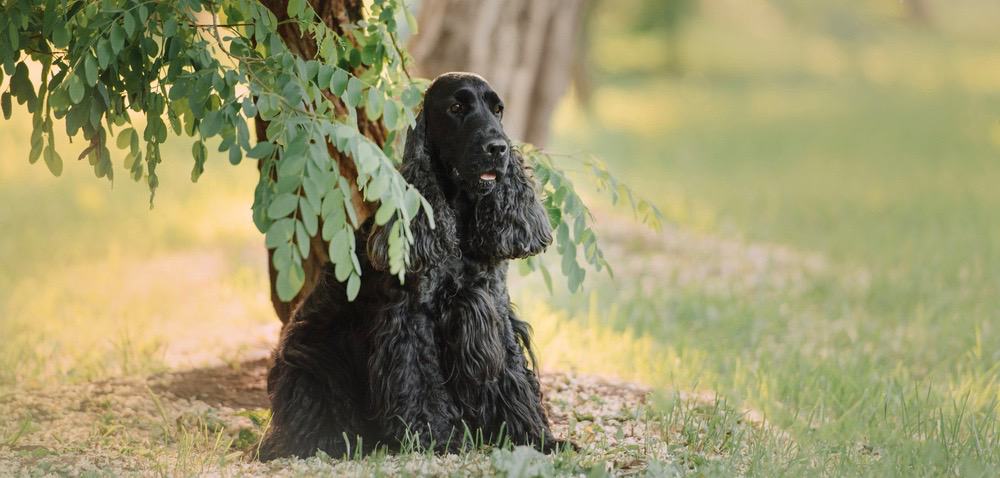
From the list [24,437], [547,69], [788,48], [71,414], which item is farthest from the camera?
[788,48]

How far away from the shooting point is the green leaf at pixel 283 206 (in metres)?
3.10

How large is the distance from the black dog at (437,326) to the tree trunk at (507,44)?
11.9 ft

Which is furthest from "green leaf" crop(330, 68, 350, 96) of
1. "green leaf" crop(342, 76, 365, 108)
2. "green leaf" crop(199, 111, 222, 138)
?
"green leaf" crop(199, 111, 222, 138)

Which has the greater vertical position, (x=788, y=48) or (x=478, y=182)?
(x=788, y=48)

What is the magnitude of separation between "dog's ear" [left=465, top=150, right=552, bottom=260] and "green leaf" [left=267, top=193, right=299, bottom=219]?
1.11 meters

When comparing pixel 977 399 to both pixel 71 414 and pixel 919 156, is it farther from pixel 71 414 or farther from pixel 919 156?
pixel 919 156

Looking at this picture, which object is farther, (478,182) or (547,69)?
(547,69)

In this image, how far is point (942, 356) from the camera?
6.81 metres

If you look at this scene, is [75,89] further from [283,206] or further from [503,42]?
[503,42]

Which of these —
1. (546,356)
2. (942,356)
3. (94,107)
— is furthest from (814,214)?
(94,107)

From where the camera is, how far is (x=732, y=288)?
8938mm

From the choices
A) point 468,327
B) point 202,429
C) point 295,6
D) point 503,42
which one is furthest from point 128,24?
point 503,42

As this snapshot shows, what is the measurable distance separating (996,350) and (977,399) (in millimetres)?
1199

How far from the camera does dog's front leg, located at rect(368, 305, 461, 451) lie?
4031 mm
